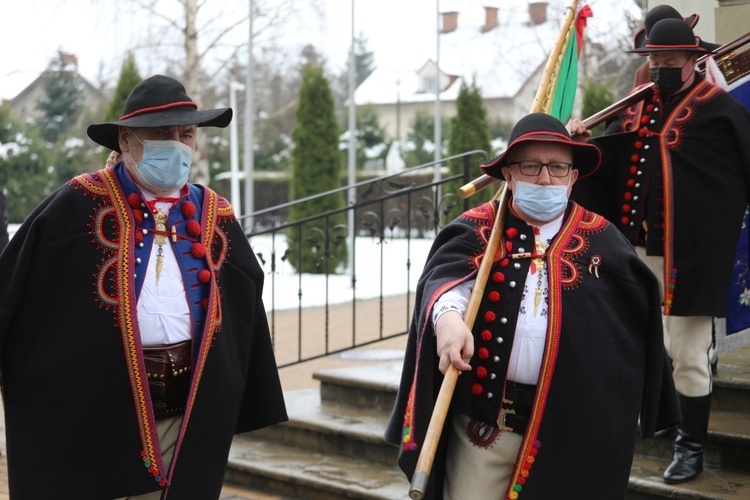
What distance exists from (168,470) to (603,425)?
146 centimetres

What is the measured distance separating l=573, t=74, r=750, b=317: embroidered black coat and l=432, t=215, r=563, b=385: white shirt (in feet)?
5.69

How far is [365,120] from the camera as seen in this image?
43531mm

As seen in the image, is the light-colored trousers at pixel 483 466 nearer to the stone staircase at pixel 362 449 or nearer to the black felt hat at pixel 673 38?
the stone staircase at pixel 362 449

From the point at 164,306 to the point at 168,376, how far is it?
238 millimetres

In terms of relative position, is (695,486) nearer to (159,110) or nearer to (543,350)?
(543,350)

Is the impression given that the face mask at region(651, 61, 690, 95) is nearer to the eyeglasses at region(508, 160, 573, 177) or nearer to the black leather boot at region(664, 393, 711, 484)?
the black leather boot at region(664, 393, 711, 484)

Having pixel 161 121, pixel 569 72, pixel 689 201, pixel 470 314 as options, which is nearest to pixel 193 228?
pixel 161 121

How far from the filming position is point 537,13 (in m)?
27.9

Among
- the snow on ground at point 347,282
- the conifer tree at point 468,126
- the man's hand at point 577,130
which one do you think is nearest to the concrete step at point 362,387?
the man's hand at point 577,130

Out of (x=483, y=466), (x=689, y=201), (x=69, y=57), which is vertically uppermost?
(x=69, y=57)

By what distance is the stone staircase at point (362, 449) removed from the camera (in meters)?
5.03

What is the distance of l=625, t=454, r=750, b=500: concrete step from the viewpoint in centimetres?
472

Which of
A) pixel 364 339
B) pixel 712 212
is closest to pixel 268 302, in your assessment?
pixel 364 339

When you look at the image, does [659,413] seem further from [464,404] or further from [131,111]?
[131,111]
